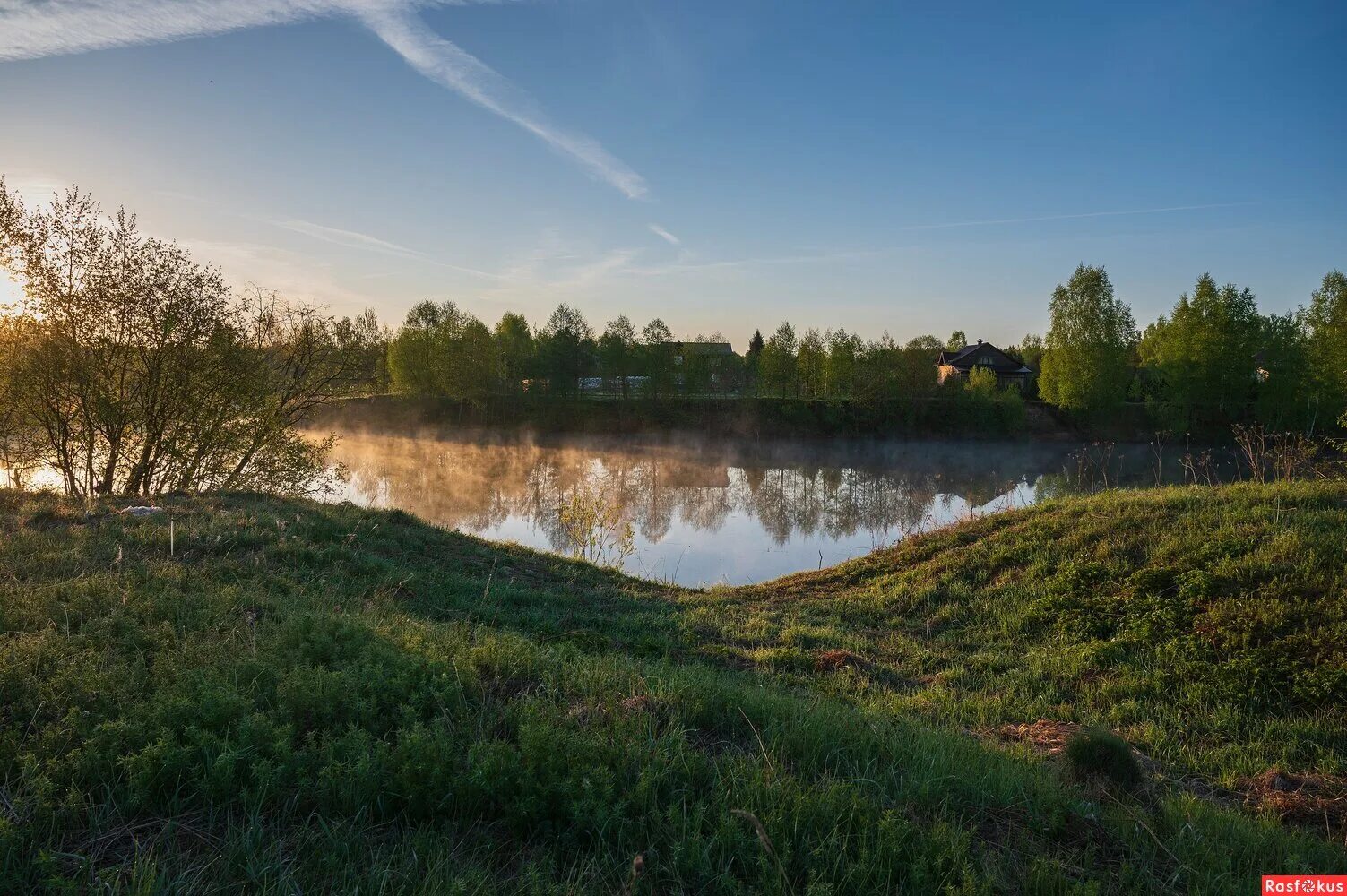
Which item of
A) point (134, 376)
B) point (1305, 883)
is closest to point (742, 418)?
point (134, 376)

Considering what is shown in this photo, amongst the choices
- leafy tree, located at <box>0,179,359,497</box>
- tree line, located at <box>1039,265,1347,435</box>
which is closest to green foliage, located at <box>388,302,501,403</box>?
leafy tree, located at <box>0,179,359,497</box>

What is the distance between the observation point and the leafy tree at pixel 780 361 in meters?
59.7

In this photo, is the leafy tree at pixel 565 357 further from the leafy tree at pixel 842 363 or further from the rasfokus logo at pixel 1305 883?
Result: the rasfokus logo at pixel 1305 883

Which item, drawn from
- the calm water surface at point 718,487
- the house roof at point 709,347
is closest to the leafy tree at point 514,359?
the calm water surface at point 718,487

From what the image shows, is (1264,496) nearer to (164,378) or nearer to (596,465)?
(164,378)

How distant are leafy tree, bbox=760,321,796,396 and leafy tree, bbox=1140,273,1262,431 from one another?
1105 inches

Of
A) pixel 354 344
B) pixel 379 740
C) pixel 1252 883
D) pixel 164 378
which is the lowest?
pixel 1252 883

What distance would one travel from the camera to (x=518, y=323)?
3081 inches

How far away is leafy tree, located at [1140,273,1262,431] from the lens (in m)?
43.8

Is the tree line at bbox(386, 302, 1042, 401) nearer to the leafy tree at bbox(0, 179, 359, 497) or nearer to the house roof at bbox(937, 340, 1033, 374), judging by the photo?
the house roof at bbox(937, 340, 1033, 374)

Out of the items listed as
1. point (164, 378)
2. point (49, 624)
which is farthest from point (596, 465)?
point (49, 624)

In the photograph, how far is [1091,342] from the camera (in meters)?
47.1

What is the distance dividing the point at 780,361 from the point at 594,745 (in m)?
58.5

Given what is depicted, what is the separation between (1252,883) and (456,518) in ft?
81.0
